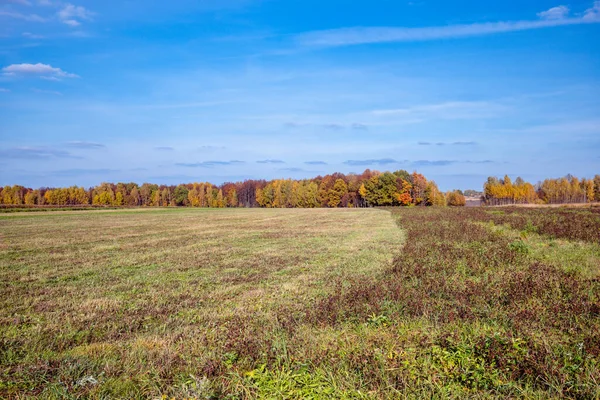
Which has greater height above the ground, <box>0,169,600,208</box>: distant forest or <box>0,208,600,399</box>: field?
<box>0,169,600,208</box>: distant forest

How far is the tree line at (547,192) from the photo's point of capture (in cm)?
15462

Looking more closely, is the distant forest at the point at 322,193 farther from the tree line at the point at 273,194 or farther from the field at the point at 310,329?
the field at the point at 310,329

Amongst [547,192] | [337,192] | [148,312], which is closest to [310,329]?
[148,312]

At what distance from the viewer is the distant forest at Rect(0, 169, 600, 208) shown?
126m

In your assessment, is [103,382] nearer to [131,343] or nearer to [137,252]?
[131,343]

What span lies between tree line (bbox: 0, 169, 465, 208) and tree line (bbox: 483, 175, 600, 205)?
19470mm

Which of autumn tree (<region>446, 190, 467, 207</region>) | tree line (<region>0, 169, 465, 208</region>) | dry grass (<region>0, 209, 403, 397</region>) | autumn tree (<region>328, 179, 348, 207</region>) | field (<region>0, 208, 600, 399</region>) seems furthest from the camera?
autumn tree (<region>446, 190, 467, 207</region>)

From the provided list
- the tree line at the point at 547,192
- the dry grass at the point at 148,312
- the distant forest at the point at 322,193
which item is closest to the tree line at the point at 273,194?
the distant forest at the point at 322,193

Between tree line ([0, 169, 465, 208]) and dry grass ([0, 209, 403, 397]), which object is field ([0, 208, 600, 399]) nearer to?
dry grass ([0, 209, 403, 397])

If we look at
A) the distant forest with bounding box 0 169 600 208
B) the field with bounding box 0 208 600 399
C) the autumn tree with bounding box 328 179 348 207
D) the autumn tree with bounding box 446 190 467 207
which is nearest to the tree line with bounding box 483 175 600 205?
the distant forest with bounding box 0 169 600 208

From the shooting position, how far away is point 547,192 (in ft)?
543

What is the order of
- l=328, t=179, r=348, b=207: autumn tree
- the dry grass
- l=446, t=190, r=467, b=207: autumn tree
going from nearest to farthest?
the dry grass < l=328, t=179, r=348, b=207: autumn tree < l=446, t=190, r=467, b=207: autumn tree

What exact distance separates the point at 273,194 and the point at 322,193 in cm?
2565

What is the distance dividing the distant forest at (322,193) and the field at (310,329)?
114890mm
